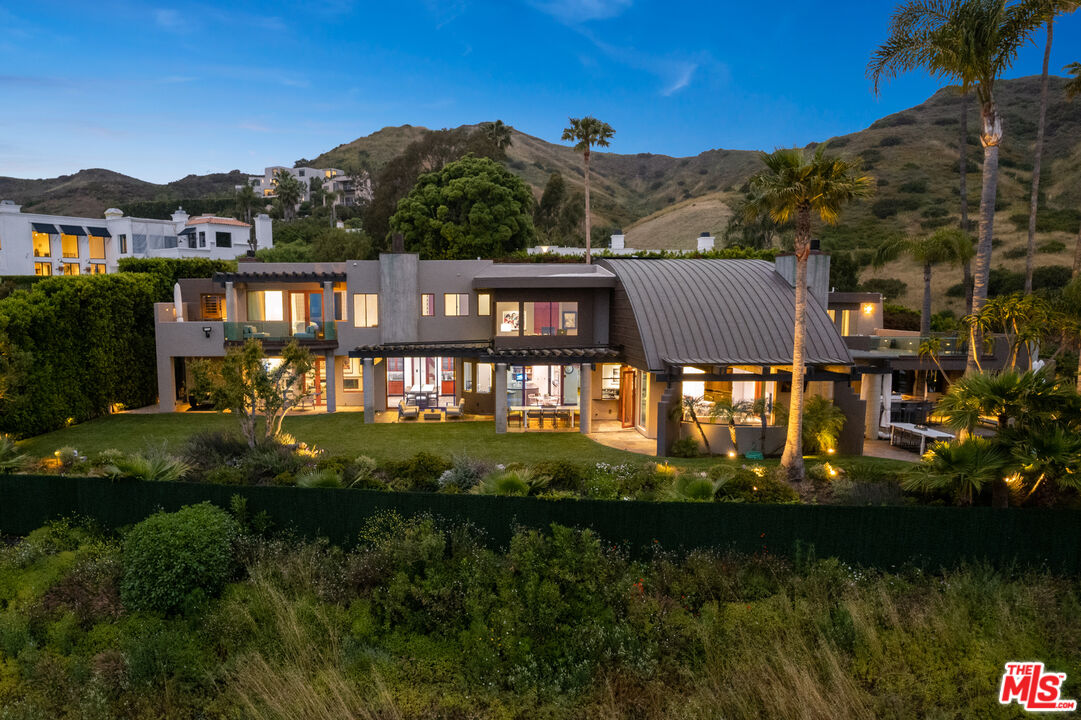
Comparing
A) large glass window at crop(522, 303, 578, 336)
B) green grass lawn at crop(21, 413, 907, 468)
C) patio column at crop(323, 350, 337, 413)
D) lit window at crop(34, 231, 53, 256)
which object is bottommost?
green grass lawn at crop(21, 413, 907, 468)

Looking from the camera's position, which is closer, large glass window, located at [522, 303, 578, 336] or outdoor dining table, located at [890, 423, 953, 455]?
outdoor dining table, located at [890, 423, 953, 455]

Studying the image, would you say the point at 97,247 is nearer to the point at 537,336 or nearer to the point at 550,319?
the point at 537,336

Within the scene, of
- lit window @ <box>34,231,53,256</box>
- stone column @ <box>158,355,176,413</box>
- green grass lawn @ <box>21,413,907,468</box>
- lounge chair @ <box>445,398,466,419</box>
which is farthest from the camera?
lit window @ <box>34,231,53,256</box>

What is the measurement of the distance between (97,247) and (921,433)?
59.8 meters

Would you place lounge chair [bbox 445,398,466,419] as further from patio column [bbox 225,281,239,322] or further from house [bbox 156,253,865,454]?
patio column [bbox 225,281,239,322]

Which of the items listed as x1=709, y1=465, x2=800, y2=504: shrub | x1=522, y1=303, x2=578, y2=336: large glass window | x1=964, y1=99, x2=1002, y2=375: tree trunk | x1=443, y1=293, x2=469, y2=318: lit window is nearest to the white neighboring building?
x1=443, y1=293, x2=469, y2=318: lit window

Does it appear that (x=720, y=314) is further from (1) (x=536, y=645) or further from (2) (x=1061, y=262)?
(2) (x=1061, y=262)

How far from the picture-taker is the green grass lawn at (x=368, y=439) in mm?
17344

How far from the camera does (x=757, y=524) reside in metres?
11.1

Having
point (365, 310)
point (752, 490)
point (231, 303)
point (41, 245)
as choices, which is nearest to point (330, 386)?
point (365, 310)

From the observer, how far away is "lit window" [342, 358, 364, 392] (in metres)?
25.1

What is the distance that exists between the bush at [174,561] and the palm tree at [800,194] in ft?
41.9

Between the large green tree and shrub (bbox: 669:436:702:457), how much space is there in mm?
22883

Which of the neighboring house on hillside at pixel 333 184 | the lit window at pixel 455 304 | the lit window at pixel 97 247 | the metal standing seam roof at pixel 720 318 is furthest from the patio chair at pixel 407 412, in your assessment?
the neighboring house on hillside at pixel 333 184
